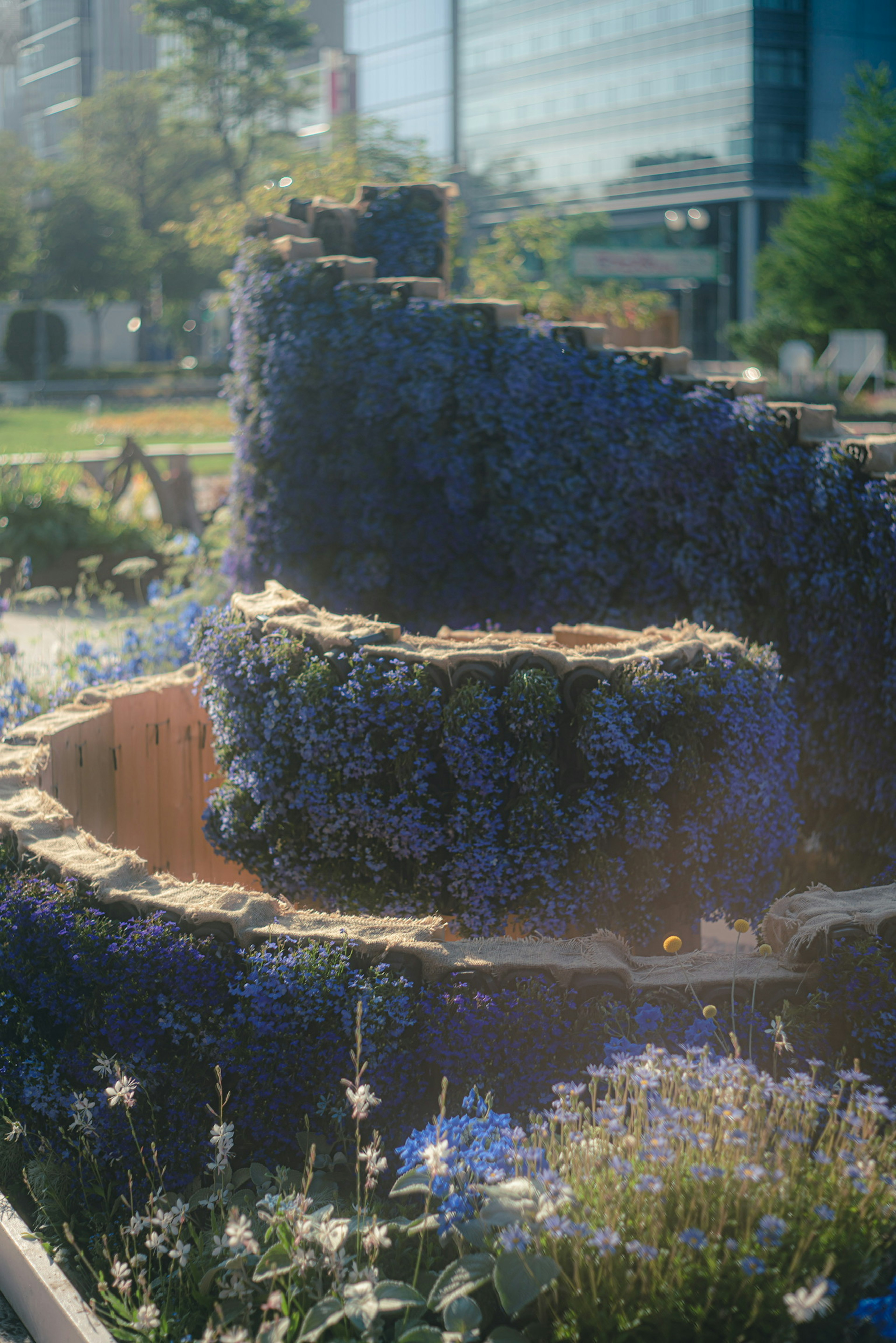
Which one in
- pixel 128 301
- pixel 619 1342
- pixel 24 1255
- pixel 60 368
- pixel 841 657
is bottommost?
pixel 24 1255

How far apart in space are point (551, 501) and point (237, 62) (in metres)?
64.6

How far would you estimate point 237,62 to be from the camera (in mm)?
62688

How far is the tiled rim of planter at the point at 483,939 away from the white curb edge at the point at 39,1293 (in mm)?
802

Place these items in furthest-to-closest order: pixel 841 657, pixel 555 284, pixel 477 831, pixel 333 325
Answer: pixel 555 284, pixel 333 325, pixel 841 657, pixel 477 831

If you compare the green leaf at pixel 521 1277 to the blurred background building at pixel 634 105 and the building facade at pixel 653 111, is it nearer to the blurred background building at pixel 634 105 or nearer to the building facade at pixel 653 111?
the blurred background building at pixel 634 105

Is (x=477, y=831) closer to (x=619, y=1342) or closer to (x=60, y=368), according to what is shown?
(x=619, y=1342)

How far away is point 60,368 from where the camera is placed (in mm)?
54625

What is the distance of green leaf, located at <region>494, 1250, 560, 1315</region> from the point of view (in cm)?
214

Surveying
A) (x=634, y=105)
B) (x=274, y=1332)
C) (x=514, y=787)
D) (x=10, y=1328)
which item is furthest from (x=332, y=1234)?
(x=634, y=105)

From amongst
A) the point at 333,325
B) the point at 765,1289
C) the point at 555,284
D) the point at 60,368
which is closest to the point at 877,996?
the point at 765,1289

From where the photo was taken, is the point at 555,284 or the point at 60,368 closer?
the point at 555,284

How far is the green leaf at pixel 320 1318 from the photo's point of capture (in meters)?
2.22

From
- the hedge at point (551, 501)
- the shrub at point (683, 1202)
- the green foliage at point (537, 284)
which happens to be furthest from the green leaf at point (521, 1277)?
the green foliage at point (537, 284)

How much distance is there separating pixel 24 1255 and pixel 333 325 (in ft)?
17.2
